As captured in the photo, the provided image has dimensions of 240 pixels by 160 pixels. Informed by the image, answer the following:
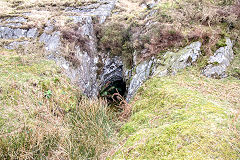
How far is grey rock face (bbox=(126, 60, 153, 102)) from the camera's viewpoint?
6.96 metres

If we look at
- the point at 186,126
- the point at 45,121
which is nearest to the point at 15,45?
the point at 45,121

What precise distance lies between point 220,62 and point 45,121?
6.32m

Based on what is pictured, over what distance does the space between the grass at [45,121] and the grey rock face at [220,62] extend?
Result: 4.23 meters

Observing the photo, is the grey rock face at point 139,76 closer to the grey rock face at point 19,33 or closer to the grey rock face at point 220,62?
the grey rock face at point 220,62

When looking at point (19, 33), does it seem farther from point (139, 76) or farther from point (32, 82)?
point (139, 76)

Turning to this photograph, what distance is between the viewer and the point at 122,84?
1155 cm

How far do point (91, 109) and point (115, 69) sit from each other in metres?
7.37

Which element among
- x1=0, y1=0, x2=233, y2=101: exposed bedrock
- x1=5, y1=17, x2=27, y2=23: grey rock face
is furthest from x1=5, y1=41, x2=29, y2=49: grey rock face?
x1=5, y1=17, x2=27, y2=23: grey rock face

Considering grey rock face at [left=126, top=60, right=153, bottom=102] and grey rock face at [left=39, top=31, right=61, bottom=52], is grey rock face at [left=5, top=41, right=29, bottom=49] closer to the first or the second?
grey rock face at [left=39, top=31, right=61, bottom=52]

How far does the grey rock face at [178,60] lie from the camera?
6.05 meters

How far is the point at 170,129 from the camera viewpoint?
2.43 metres

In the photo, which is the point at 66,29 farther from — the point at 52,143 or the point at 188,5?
the point at 52,143

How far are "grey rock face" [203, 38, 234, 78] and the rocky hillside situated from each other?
0.03 m

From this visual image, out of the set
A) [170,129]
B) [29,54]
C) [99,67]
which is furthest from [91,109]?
[99,67]
